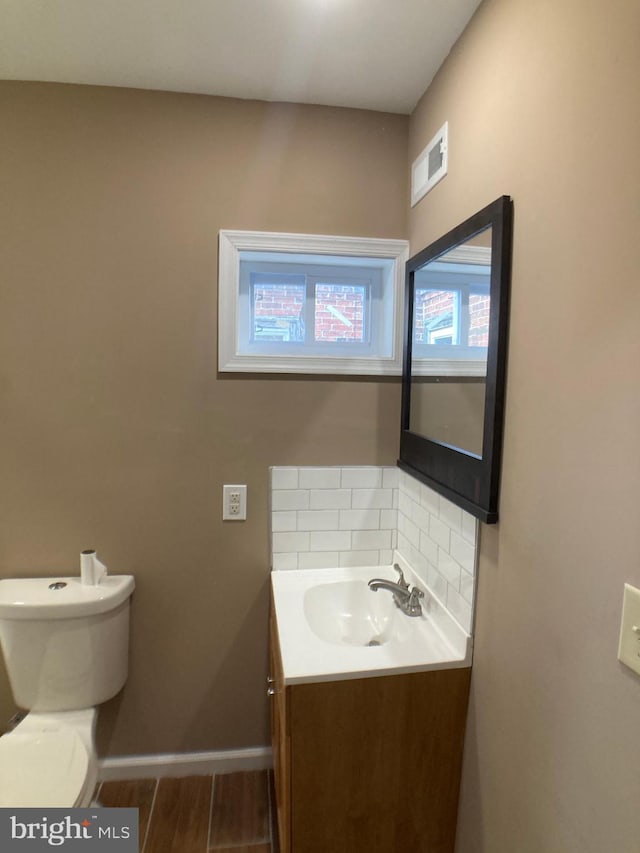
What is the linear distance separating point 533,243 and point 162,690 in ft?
6.08

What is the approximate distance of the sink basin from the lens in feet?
4.84

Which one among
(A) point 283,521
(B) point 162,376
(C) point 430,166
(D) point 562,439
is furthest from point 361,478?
(C) point 430,166

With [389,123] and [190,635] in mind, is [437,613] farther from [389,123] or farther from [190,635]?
[389,123]

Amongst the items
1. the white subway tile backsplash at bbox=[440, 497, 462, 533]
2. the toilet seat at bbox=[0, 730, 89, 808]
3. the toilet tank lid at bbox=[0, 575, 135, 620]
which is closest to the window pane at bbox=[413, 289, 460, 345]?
the white subway tile backsplash at bbox=[440, 497, 462, 533]

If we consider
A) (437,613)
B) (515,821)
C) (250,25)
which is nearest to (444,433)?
(437,613)

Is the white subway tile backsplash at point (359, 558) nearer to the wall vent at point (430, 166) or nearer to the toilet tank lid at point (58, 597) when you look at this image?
the toilet tank lid at point (58, 597)

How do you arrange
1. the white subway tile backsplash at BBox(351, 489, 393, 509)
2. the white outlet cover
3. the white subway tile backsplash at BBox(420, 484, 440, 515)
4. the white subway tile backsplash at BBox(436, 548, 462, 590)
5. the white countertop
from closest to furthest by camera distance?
the white outlet cover, the white countertop, the white subway tile backsplash at BBox(436, 548, 462, 590), the white subway tile backsplash at BBox(420, 484, 440, 515), the white subway tile backsplash at BBox(351, 489, 393, 509)

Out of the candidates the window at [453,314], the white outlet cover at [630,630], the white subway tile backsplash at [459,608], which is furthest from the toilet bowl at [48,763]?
the window at [453,314]

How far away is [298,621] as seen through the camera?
1.36m

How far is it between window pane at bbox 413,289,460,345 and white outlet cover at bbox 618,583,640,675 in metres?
0.77

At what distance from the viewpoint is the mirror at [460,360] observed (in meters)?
1.01

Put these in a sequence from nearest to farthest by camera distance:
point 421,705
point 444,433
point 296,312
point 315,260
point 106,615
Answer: point 421,705, point 444,433, point 106,615, point 315,260, point 296,312

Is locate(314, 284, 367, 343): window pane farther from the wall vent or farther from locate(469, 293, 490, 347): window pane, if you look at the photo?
locate(469, 293, 490, 347): window pane

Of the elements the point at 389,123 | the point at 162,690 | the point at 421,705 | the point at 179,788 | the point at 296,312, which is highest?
the point at 389,123
